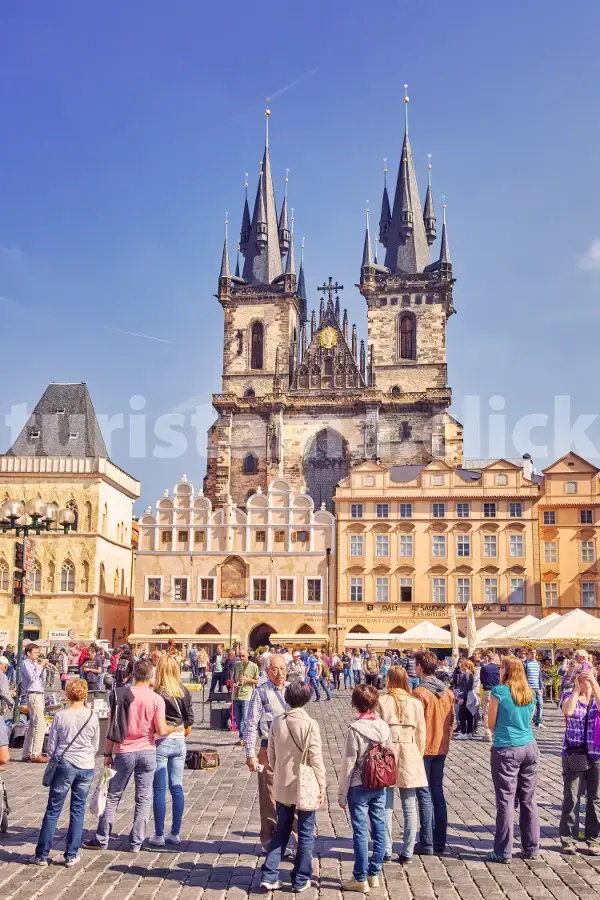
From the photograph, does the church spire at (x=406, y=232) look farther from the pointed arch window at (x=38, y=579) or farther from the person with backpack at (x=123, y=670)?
the person with backpack at (x=123, y=670)

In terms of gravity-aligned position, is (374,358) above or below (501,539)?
above

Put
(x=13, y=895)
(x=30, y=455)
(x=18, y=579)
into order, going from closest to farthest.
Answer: (x=13, y=895), (x=18, y=579), (x=30, y=455)

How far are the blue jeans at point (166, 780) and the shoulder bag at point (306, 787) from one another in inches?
79.7

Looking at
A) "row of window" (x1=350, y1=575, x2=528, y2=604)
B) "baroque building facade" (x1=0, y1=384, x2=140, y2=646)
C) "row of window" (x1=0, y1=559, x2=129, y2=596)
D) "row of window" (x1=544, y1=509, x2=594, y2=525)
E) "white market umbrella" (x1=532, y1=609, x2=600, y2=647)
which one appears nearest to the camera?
"white market umbrella" (x1=532, y1=609, x2=600, y2=647)

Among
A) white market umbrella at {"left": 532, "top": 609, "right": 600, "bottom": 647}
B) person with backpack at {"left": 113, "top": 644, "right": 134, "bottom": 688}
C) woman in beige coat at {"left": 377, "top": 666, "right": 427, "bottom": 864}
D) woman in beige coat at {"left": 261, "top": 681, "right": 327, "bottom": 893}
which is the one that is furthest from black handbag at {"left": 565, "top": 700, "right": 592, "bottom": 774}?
white market umbrella at {"left": 532, "top": 609, "right": 600, "bottom": 647}

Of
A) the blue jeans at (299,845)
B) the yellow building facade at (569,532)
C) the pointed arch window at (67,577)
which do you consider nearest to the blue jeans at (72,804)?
the blue jeans at (299,845)

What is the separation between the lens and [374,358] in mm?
66562

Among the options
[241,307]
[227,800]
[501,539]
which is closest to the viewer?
[227,800]

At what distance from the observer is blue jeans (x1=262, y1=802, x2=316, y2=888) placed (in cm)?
740

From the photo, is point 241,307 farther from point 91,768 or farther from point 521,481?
point 91,768

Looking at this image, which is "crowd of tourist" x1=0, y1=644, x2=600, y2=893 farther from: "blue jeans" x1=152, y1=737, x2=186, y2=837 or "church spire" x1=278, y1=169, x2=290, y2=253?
"church spire" x1=278, y1=169, x2=290, y2=253

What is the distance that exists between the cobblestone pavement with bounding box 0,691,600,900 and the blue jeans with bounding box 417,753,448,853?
0.18 m

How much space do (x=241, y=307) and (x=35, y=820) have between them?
61.4m

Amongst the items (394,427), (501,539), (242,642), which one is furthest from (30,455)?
(501,539)
